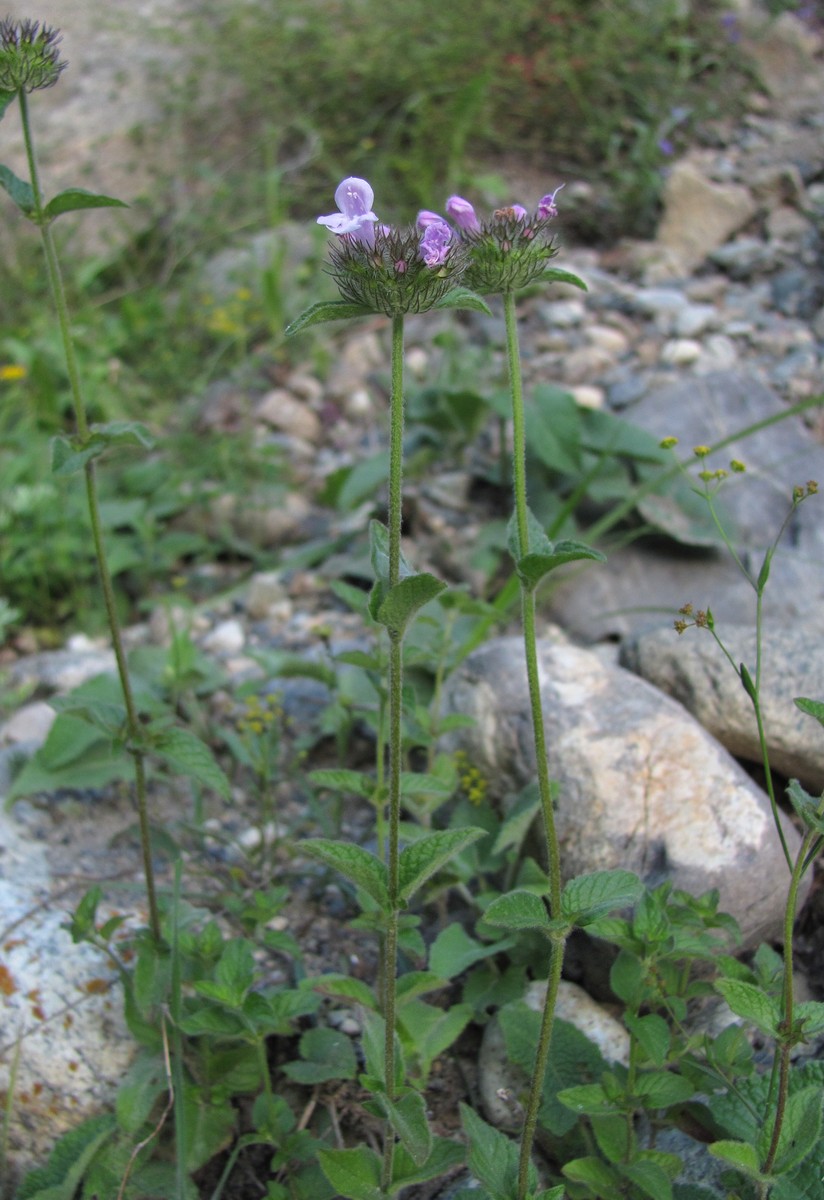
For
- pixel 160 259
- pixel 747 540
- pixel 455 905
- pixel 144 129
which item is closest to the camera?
pixel 455 905

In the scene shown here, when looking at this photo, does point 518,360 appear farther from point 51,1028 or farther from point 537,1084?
point 51,1028

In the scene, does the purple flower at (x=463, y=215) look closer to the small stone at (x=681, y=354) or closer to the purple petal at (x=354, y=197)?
the purple petal at (x=354, y=197)

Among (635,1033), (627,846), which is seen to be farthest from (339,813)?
(635,1033)

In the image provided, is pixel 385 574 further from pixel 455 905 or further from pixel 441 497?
pixel 441 497

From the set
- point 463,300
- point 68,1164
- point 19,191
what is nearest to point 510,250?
point 463,300

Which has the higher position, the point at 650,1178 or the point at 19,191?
Result: the point at 19,191

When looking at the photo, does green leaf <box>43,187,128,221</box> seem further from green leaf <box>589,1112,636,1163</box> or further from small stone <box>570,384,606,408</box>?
small stone <box>570,384,606,408</box>
